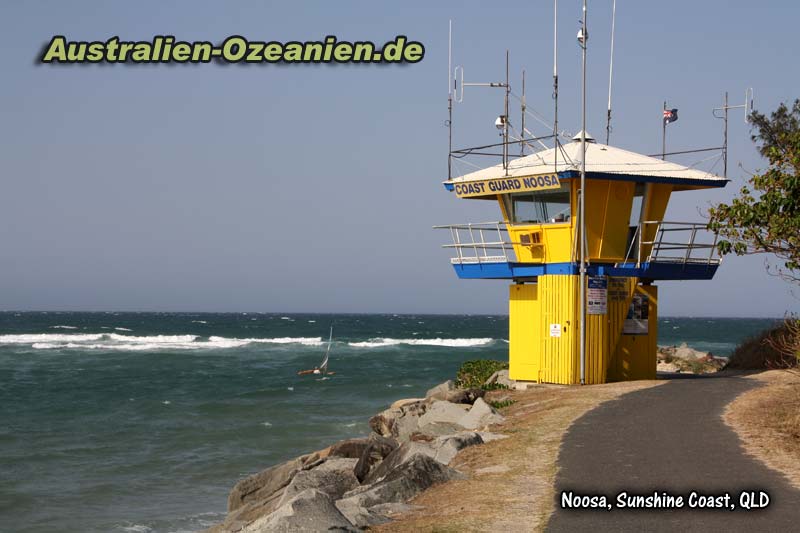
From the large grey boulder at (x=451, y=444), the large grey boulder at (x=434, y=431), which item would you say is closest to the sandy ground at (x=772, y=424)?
the large grey boulder at (x=451, y=444)

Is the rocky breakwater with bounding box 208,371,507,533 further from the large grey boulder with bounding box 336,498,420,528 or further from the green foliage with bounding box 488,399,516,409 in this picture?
the green foliage with bounding box 488,399,516,409

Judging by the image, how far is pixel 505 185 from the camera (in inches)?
1091

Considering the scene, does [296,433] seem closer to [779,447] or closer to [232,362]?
[779,447]

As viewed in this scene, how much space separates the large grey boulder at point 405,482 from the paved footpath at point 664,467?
67.6 inches

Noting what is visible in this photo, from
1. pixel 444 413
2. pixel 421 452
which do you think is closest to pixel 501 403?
pixel 444 413

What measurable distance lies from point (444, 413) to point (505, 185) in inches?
341

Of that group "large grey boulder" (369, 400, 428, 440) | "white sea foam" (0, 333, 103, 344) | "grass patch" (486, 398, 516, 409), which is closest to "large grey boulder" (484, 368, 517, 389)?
"large grey boulder" (369, 400, 428, 440)

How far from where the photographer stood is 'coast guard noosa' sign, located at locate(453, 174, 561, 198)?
2655 centimetres

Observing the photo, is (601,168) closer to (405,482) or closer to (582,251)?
(582,251)

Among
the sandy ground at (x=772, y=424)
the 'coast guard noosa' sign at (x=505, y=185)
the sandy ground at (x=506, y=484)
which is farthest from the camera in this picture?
the 'coast guard noosa' sign at (x=505, y=185)

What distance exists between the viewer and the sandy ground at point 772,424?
14461mm

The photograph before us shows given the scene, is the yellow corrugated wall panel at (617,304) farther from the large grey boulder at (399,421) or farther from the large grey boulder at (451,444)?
→ the large grey boulder at (451,444)

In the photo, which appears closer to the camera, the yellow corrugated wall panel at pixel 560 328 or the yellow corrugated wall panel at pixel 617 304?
the yellow corrugated wall panel at pixel 560 328

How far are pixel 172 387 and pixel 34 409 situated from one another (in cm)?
1171
